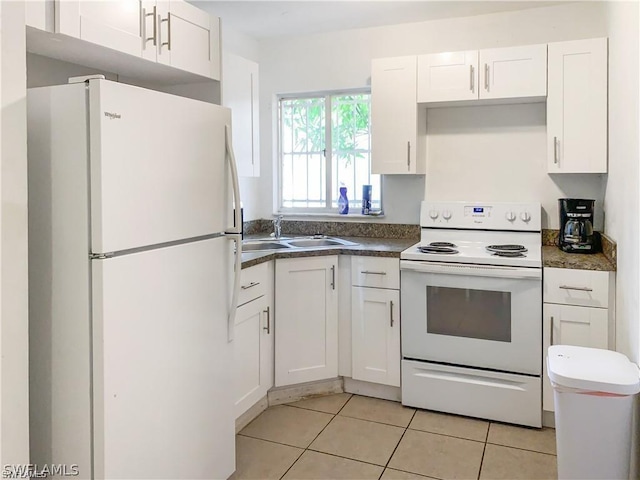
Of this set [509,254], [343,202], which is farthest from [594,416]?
[343,202]

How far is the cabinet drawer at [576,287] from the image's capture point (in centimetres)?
251

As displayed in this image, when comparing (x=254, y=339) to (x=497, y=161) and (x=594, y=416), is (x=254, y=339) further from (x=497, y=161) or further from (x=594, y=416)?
(x=497, y=161)

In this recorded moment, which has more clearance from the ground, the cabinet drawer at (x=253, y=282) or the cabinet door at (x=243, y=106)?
the cabinet door at (x=243, y=106)

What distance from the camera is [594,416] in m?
1.81

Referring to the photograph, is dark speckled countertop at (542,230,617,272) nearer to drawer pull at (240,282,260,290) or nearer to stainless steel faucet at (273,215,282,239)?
drawer pull at (240,282,260,290)

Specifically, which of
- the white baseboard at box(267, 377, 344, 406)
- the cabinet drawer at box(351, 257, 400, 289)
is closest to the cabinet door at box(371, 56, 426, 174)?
the cabinet drawer at box(351, 257, 400, 289)

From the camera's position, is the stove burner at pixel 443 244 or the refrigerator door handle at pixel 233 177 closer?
the refrigerator door handle at pixel 233 177

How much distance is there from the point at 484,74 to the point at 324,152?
127cm

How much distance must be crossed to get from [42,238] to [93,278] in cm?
22

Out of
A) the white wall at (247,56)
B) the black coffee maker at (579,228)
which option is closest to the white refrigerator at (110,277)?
the white wall at (247,56)

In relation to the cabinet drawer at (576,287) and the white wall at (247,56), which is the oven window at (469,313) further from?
the white wall at (247,56)

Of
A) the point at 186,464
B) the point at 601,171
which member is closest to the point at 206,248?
the point at 186,464

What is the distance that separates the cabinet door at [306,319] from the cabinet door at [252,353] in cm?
9

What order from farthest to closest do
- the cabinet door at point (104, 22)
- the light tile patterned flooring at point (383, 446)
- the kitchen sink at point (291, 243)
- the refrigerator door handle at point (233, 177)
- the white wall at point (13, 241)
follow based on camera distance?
the kitchen sink at point (291, 243), the light tile patterned flooring at point (383, 446), the refrigerator door handle at point (233, 177), the cabinet door at point (104, 22), the white wall at point (13, 241)
